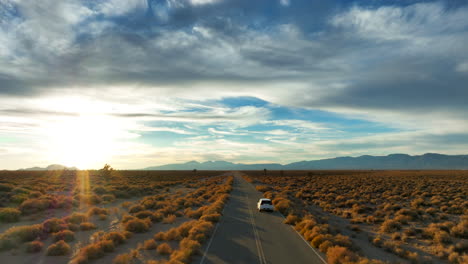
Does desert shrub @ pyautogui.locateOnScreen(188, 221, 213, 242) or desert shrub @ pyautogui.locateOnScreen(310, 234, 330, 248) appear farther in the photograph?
desert shrub @ pyautogui.locateOnScreen(188, 221, 213, 242)

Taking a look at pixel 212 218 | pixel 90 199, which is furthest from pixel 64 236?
pixel 90 199

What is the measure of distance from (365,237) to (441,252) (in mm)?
5158

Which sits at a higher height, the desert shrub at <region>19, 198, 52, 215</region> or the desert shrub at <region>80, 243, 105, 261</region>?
the desert shrub at <region>19, 198, 52, 215</region>

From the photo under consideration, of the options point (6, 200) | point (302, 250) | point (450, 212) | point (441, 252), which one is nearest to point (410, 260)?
point (441, 252)

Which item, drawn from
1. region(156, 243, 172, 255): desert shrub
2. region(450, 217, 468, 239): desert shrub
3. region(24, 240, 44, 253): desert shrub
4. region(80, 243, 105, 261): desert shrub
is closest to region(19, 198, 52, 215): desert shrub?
region(24, 240, 44, 253): desert shrub

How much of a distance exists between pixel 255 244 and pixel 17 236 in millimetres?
13850

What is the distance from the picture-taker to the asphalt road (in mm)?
14359

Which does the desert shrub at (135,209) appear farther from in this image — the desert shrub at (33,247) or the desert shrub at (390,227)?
the desert shrub at (390,227)

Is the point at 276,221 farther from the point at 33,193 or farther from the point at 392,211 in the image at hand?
the point at 33,193

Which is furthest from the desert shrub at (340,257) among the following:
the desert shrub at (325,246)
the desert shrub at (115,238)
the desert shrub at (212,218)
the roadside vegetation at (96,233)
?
the desert shrub at (115,238)

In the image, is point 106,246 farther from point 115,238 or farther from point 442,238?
point 442,238

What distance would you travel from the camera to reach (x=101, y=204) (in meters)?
33.8

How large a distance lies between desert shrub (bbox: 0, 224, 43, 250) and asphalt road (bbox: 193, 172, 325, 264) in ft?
34.3

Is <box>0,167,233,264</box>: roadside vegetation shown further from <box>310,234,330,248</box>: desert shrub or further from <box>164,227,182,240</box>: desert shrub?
<box>310,234,330,248</box>: desert shrub
